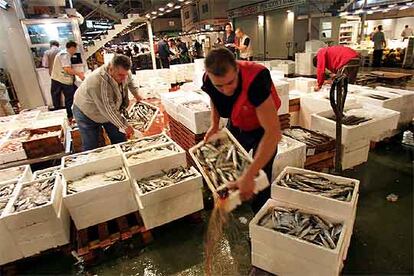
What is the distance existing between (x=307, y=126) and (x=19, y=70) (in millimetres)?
9449

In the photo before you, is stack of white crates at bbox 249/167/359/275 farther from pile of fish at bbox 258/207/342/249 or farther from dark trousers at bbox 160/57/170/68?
dark trousers at bbox 160/57/170/68

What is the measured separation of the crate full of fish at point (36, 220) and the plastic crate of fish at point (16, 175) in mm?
422

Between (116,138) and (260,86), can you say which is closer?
(260,86)

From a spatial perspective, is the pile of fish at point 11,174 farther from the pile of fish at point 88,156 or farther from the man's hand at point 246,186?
the man's hand at point 246,186

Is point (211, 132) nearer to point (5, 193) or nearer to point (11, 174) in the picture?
point (5, 193)

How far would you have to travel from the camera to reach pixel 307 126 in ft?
15.8

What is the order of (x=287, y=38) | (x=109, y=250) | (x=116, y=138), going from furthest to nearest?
(x=287, y=38)
(x=116, y=138)
(x=109, y=250)

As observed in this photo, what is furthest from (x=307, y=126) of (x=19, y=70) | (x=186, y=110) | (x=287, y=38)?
(x=287, y=38)

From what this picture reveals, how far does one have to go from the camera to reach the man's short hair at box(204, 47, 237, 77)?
73.7 inches

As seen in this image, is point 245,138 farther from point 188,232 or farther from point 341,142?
point 341,142

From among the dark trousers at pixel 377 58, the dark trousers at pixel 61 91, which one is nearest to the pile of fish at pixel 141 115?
the dark trousers at pixel 61 91

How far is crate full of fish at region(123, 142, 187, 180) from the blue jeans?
994 millimetres

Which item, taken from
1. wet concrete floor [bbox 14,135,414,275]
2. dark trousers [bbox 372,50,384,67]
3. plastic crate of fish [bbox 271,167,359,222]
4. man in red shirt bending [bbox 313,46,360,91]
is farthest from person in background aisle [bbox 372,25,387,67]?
plastic crate of fish [bbox 271,167,359,222]

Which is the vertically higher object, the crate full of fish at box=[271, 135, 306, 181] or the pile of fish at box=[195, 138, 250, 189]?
the pile of fish at box=[195, 138, 250, 189]
